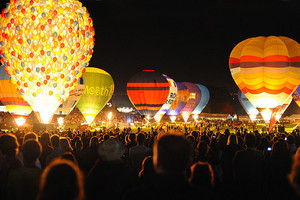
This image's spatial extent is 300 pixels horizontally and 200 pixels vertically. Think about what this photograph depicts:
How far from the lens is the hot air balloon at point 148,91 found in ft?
97.1

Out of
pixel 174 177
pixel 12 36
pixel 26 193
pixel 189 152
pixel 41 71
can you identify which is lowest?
pixel 26 193

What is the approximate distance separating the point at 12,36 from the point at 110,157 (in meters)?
14.3

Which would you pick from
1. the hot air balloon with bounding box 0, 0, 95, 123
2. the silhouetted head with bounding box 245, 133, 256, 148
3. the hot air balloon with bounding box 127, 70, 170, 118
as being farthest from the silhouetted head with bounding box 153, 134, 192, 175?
the hot air balloon with bounding box 127, 70, 170, 118

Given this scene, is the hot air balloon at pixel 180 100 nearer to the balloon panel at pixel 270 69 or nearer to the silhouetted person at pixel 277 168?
the balloon panel at pixel 270 69

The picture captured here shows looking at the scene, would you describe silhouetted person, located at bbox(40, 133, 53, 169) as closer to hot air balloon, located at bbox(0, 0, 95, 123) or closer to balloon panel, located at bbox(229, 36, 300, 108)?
hot air balloon, located at bbox(0, 0, 95, 123)

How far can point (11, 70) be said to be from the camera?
16.8 meters

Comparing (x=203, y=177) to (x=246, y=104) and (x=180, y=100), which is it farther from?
(x=246, y=104)

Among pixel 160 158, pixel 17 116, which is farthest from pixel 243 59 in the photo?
pixel 160 158

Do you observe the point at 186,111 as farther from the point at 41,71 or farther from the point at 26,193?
the point at 26,193

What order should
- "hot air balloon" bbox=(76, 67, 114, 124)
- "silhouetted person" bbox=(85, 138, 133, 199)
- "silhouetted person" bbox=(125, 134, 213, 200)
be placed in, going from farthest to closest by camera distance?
1. "hot air balloon" bbox=(76, 67, 114, 124)
2. "silhouetted person" bbox=(85, 138, 133, 199)
3. "silhouetted person" bbox=(125, 134, 213, 200)

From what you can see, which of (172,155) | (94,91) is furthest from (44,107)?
(172,155)

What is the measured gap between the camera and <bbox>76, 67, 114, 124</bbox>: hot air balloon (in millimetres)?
27547

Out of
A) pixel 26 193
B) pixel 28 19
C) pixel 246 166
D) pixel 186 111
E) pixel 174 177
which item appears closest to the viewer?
pixel 174 177

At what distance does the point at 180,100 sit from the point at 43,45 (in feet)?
86.1
